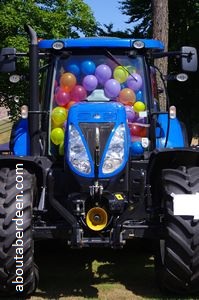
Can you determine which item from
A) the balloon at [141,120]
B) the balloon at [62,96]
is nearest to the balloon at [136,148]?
the balloon at [141,120]

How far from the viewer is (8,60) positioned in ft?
19.5

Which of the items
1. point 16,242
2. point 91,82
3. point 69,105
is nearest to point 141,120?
point 91,82

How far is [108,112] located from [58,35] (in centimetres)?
959

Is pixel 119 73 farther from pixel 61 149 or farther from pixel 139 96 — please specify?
pixel 61 149

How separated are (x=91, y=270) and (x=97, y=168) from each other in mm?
1449

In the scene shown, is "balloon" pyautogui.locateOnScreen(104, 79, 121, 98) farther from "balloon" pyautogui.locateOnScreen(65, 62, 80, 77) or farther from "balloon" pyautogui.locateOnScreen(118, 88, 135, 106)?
"balloon" pyautogui.locateOnScreen(65, 62, 80, 77)

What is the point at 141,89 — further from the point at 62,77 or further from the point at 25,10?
Result: the point at 25,10

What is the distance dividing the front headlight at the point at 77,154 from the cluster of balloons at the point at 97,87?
2.05 feet

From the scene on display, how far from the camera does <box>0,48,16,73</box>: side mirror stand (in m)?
5.95

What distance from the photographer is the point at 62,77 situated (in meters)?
6.11

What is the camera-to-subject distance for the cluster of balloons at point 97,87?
5980 mm

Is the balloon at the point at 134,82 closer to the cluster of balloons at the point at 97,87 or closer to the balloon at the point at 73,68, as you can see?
the cluster of balloons at the point at 97,87

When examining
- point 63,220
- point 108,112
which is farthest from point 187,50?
point 63,220

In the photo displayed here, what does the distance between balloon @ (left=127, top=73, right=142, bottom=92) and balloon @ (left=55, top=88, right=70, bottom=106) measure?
2.10ft
